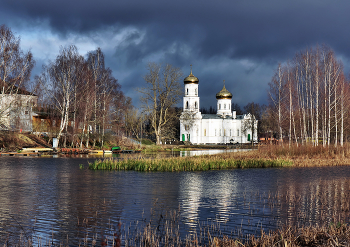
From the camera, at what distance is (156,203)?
12828 mm

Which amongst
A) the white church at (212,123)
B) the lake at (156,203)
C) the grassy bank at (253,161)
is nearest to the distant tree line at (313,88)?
the grassy bank at (253,161)

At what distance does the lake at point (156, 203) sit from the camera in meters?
9.35

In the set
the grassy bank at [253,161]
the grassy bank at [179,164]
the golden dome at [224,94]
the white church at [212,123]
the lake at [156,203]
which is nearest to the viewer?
the lake at [156,203]

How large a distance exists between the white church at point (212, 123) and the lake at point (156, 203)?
167 feet

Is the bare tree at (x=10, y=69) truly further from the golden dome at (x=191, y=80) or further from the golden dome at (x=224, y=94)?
the golden dome at (x=224, y=94)

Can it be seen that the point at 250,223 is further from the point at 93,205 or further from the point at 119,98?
the point at 119,98

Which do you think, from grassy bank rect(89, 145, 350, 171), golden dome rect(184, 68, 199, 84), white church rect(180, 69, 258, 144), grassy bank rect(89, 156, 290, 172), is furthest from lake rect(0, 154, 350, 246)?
golden dome rect(184, 68, 199, 84)

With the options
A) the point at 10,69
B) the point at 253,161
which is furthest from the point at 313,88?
the point at 10,69

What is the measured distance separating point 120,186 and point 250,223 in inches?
317

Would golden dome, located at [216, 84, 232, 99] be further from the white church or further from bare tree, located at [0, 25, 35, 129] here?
bare tree, located at [0, 25, 35, 129]

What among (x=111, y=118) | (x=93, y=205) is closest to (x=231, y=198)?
(x=93, y=205)

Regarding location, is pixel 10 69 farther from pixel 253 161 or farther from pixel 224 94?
pixel 224 94

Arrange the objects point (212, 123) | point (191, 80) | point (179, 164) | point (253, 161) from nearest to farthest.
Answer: point (179, 164) → point (253, 161) → point (191, 80) → point (212, 123)

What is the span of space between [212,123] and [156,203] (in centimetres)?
6557
